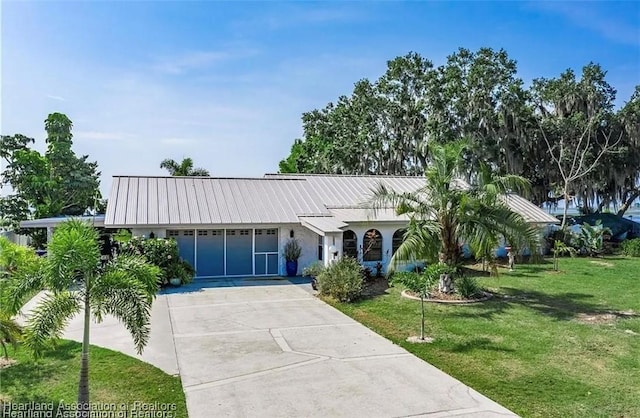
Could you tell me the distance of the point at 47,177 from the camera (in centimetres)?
2759

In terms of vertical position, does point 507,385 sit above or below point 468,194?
below

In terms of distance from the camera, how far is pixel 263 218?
18.3 meters

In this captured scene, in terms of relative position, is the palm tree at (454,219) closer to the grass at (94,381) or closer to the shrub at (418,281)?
the shrub at (418,281)

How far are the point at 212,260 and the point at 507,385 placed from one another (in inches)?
519

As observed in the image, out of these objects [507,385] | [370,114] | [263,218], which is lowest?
[507,385]

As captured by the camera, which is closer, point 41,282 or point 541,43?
point 41,282

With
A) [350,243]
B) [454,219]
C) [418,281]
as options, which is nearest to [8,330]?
[418,281]

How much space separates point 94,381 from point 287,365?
309 cm

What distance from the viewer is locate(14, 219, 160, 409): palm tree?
546cm

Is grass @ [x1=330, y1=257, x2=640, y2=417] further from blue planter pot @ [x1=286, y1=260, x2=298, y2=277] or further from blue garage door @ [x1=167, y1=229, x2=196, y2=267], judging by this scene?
blue garage door @ [x1=167, y1=229, x2=196, y2=267]

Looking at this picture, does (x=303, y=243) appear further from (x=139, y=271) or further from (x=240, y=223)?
(x=139, y=271)

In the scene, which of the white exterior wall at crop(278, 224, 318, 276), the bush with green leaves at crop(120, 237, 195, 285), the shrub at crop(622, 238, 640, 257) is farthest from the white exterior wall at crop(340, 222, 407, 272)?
the shrub at crop(622, 238, 640, 257)

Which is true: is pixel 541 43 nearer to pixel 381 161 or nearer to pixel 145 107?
pixel 145 107

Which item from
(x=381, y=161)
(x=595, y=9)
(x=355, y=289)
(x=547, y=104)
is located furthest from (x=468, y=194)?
(x=381, y=161)
